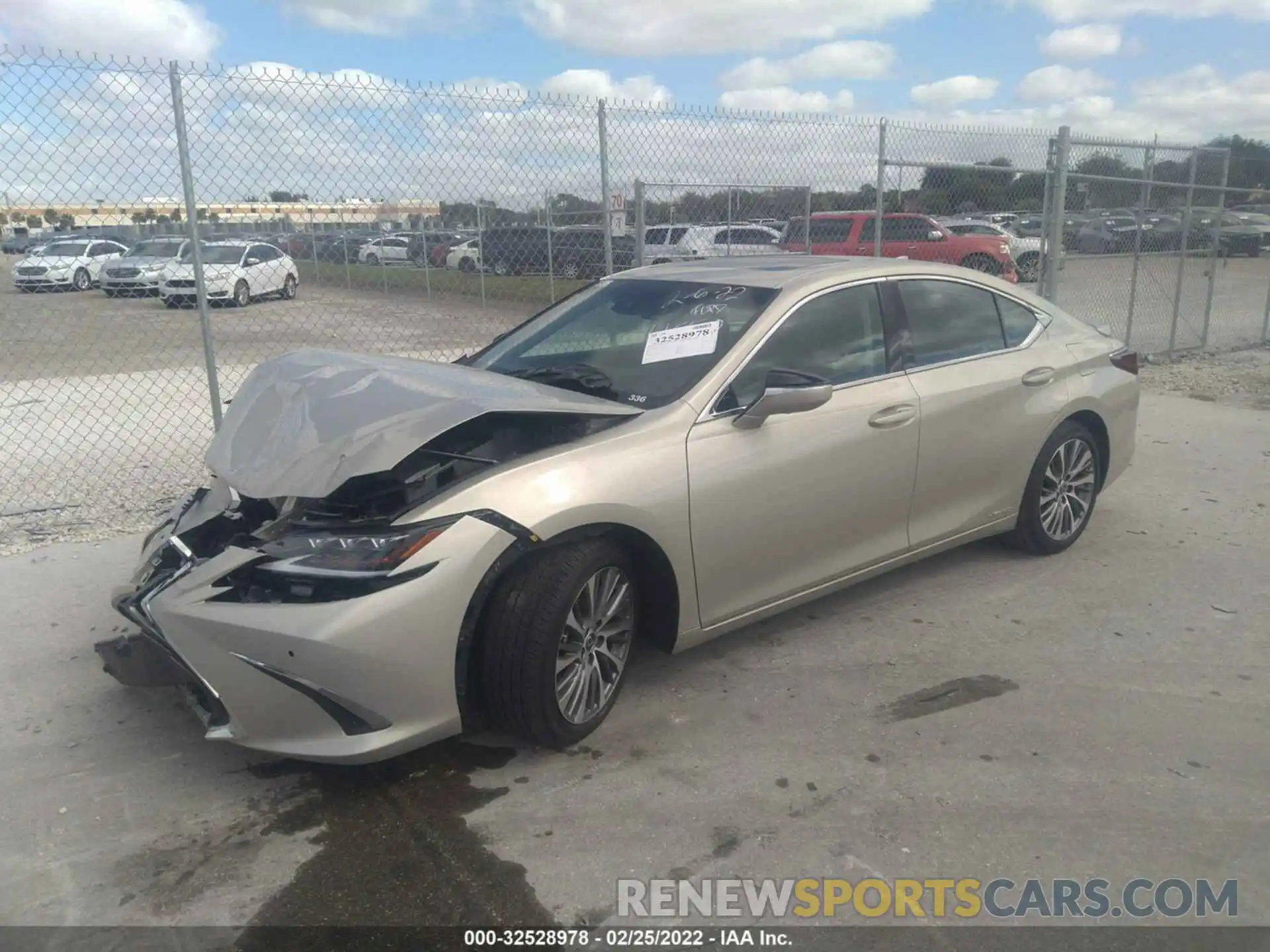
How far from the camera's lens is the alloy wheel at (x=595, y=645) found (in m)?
3.28

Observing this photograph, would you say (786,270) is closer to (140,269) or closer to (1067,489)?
(1067,489)

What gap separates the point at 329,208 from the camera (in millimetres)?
6824

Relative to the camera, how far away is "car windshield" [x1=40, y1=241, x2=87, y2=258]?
817 cm

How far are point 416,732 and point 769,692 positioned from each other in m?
1.45

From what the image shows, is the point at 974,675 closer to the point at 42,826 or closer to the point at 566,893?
the point at 566,893

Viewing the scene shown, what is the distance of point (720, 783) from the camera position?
3201mm

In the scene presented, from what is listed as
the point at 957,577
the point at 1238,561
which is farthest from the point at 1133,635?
the point at 1238,561

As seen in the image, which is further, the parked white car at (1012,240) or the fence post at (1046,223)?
the parked white car at (1012,240)

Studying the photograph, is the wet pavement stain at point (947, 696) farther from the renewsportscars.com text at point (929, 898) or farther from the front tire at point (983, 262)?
the front tire at point (983, 262)

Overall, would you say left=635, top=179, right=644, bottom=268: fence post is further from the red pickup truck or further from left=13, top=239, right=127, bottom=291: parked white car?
left=13, top=239, right=127, bottom=291: parked white car

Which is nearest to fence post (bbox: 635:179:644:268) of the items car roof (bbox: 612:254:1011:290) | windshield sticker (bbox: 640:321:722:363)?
car roof (bbox: 612:254:1011:290)

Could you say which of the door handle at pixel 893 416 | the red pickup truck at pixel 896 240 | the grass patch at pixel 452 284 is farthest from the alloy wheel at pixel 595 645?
the grass patch at pixel 452 284

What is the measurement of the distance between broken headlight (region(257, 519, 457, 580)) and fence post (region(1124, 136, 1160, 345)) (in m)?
10.3

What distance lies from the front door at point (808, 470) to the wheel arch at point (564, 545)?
137 millimetres
